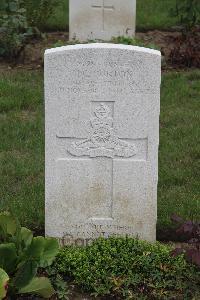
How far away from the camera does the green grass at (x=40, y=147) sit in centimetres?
535

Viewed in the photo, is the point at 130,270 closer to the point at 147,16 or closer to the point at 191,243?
the point at 191,243

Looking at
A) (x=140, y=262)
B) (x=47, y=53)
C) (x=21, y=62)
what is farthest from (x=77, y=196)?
(x=21, y=62)

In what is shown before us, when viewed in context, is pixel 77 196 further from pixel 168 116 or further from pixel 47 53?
pixel 168 116

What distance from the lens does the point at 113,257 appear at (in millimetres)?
4582

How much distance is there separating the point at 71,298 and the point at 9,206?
1087 millimetres

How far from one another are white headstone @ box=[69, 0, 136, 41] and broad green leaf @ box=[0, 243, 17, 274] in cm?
551

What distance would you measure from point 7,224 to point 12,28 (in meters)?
4.86

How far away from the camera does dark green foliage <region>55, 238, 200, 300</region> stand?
4.40 meters

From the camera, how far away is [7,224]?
14.4 feet

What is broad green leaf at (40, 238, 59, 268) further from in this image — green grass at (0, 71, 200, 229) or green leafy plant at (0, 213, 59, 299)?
green grass at (0, 71, 200, 229)

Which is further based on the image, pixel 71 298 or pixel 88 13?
pixel 88 13

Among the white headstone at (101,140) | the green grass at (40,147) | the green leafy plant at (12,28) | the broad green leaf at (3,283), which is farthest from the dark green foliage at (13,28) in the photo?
the broad green leaf at (3,283)

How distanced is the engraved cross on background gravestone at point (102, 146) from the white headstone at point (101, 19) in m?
4.98

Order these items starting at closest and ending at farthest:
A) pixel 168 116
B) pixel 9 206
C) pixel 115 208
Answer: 1. pixel 115 208
2. pixel 9 206
3. pixel 168 116
